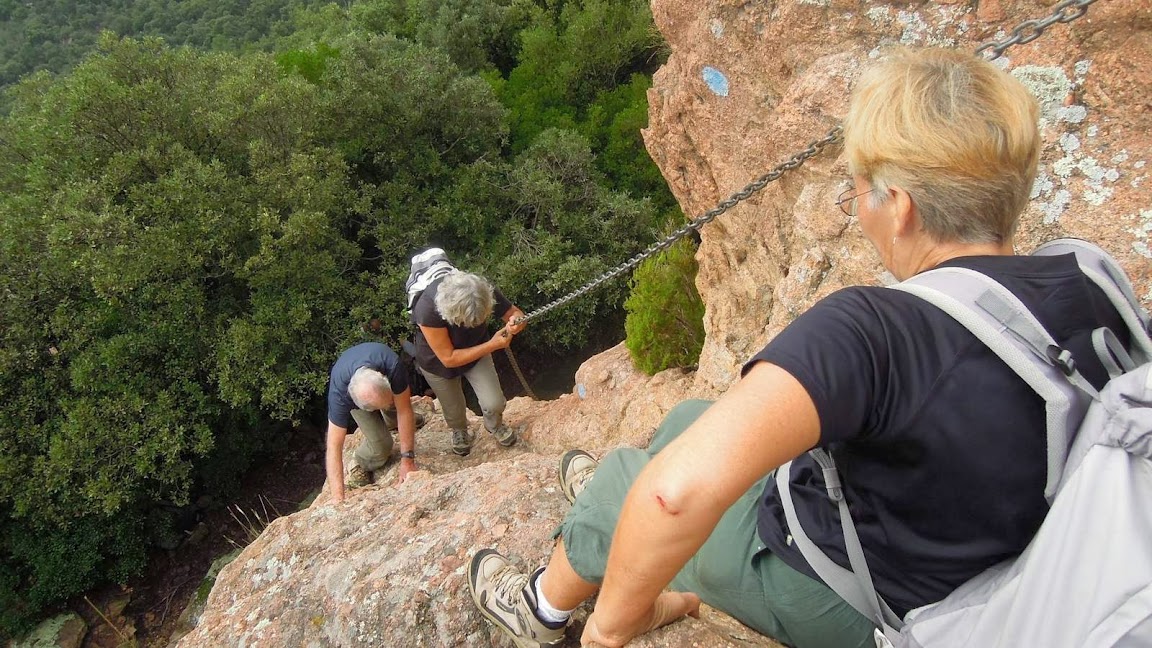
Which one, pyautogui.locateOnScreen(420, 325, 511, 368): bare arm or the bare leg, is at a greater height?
pyautogui.locateOnScreen(420, 325, 511, 368): bare arm

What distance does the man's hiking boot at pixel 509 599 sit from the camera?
2.35 m

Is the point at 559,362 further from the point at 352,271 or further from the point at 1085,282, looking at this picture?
the point at 1085,282

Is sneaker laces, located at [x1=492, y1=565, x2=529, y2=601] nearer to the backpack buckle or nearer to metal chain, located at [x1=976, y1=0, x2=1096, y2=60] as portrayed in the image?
the backpack buckle

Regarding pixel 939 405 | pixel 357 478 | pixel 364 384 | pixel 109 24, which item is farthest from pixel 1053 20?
pixel 109 24

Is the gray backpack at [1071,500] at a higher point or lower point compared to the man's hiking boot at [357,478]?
higher

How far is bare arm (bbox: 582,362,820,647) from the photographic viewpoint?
1177mm

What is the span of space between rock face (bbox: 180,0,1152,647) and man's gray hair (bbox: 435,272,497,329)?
1.23 meters

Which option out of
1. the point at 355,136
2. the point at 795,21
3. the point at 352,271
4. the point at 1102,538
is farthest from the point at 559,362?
the point at 1102,538

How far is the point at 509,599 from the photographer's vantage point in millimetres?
2512

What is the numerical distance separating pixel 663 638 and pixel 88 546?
13.1 metres

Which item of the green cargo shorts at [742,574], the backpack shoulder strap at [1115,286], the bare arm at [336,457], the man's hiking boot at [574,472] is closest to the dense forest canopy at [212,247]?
the bare arm at [336,457]

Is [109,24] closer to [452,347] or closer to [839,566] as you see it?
[452,347]

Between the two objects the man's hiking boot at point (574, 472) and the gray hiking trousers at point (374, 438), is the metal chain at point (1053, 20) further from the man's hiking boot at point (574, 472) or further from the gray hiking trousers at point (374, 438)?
the gray hiking trousers at point (374, 438)

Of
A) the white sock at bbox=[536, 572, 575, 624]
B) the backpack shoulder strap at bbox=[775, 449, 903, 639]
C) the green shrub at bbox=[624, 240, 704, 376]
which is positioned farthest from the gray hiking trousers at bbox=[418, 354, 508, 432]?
the backpack shoulder strap at bbox=[775, 449, 903, 639]
